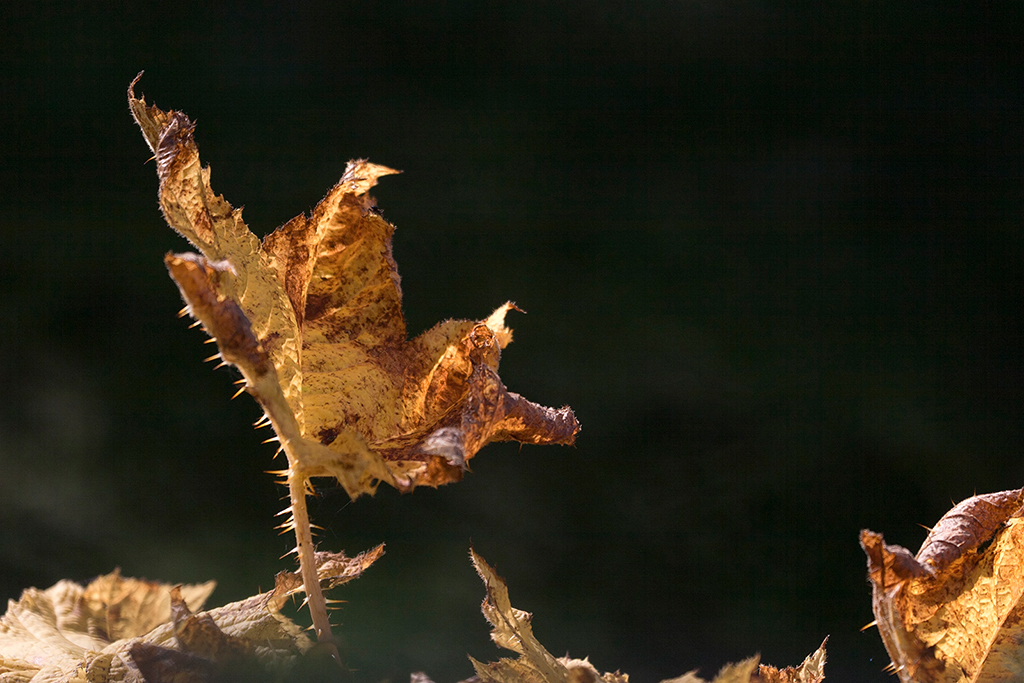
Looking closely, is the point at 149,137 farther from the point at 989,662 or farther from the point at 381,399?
the point at 989,662

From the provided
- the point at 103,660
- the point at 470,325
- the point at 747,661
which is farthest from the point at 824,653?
the point at 103,660

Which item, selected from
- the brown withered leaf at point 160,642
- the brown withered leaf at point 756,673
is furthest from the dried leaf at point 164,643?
the brown withered leaf at point 756,673

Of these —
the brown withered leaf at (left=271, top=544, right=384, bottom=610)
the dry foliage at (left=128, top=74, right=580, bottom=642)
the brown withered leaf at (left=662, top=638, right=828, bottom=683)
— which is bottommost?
the brown withered leaf at (left=662, top=638, right=828, bottom=683)

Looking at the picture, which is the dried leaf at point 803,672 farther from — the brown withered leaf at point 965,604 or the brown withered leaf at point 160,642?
the brown withered leaf at point 160,642

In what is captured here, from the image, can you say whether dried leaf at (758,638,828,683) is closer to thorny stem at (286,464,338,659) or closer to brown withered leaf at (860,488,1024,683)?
brown withered leaf at (860,488,1024,683)

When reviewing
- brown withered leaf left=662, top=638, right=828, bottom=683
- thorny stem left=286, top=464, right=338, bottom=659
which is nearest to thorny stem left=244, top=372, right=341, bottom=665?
thorny stem left=286, top=464, right=338, bottom=659

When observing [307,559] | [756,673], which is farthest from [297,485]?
[756,673]

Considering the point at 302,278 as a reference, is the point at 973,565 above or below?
below
